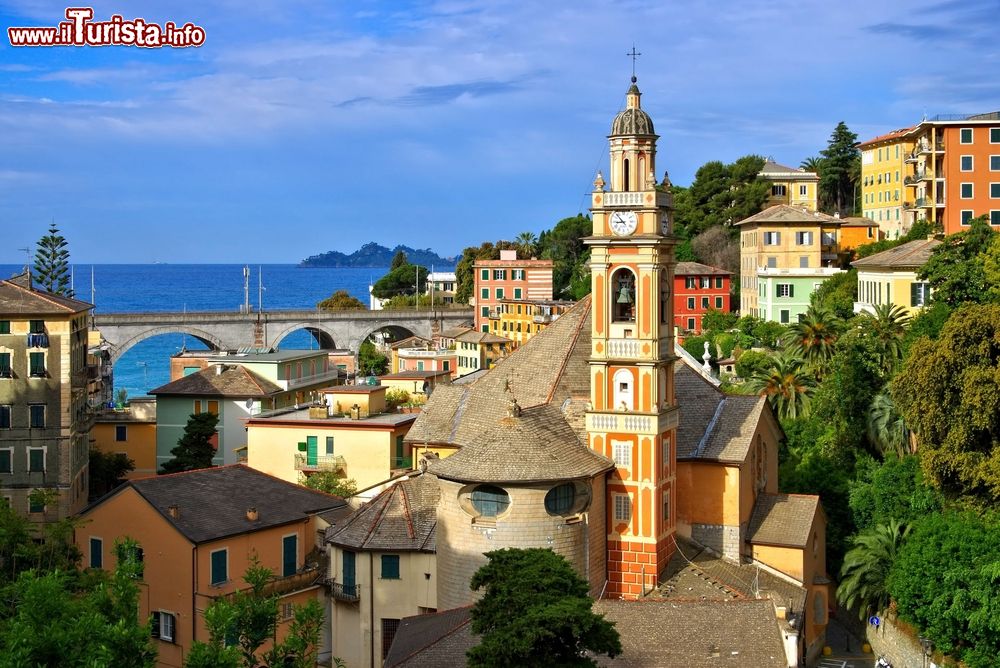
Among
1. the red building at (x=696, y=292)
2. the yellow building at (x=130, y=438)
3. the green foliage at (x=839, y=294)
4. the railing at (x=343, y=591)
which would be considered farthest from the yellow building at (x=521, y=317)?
the railing at (x=343, y=591)

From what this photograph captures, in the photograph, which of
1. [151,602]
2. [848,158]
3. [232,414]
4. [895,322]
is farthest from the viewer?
[848,158]

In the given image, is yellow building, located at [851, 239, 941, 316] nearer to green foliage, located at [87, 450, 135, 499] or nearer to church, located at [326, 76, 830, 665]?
church, located at [326, 76, 830, 665]

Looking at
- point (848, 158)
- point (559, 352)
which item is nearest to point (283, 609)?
point (559, 352)

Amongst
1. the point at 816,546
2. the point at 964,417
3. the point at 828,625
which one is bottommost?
the point at 828,625

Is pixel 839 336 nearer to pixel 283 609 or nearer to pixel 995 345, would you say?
pixel 995 345

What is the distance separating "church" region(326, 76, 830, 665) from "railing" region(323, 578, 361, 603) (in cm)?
8

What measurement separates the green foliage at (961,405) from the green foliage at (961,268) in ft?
34.9

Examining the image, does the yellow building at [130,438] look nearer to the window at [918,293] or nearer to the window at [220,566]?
the window at [220,566]

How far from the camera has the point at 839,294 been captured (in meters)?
83.2

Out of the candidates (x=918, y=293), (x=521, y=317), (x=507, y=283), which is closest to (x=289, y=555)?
(x=918, y=293)

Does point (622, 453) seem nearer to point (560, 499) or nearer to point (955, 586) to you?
point (560, 499)

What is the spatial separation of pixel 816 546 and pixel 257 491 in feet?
62.1

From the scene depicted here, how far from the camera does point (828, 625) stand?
4806 cm

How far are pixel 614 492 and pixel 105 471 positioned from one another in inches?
1282
